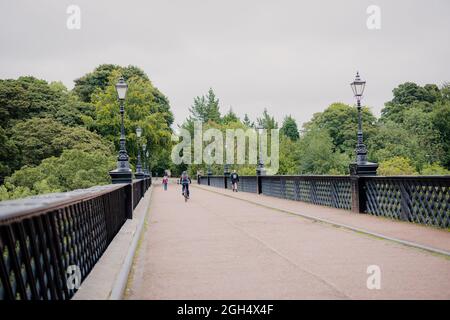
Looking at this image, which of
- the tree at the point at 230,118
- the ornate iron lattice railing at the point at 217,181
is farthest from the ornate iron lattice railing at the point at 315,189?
the tree at the point at 230,118

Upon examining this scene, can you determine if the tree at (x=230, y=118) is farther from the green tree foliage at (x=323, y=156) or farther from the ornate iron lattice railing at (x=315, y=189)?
the ornate iron lattice railing at (x=315, y=189)

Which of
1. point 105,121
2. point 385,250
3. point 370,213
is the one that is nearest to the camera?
point 385,250

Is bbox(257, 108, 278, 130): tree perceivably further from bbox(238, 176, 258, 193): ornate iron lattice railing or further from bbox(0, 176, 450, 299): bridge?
bbox(0, 176, 450, 299): bridge

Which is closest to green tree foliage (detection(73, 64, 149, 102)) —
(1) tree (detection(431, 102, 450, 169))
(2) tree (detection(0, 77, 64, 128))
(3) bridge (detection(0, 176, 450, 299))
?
(2) tree (detection(0, 77, 64, 128))

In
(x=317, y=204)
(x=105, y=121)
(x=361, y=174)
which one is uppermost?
(x=105, y=121)

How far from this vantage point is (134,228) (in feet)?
44.9

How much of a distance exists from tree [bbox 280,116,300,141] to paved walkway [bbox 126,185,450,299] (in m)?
123

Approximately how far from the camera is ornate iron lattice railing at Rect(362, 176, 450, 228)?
12305 mm

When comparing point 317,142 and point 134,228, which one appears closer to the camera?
point 134,228

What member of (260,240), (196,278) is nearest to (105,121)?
(260,240)

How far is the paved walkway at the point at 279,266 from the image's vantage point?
250 inches

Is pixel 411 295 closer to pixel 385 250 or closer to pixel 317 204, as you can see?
pixel 385 250

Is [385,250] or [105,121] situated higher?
[105,121]
